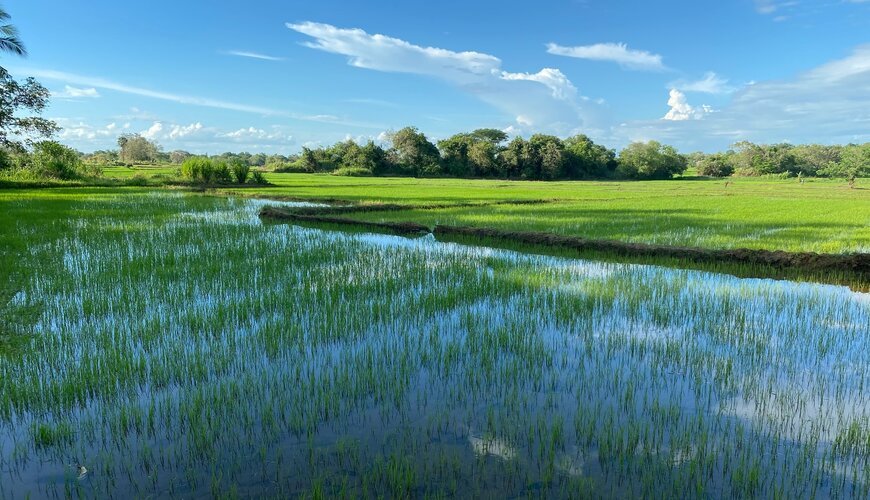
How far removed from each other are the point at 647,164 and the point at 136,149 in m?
75.6

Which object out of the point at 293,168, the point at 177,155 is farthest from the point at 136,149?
the point at 293,168

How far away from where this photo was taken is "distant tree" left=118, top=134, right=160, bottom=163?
253 ft

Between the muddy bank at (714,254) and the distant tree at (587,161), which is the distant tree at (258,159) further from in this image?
the muddy bank at (714,254)

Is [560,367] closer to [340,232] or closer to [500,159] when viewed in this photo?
[340,232]

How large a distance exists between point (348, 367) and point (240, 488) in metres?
1.66

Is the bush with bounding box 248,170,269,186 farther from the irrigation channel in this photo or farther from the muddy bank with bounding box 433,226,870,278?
the irrigation channel

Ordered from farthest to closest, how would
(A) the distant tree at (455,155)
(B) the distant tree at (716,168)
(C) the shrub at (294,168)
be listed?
(B) the distant tree at (716,168)
(A) the distant tree at (455,155)
(C) the shrub at (294,168)

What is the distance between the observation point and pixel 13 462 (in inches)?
113

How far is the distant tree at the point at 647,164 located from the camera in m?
65.8

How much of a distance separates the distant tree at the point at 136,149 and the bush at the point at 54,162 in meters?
48.3

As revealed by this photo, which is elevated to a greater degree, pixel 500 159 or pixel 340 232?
pixel 500 159

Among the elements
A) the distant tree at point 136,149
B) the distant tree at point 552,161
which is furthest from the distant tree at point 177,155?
the distant tree at point 552,161

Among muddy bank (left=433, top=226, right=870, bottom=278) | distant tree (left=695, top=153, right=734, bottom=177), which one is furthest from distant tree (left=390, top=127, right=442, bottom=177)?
muddy bank (left=433, top=226, right=870, bottom=278)

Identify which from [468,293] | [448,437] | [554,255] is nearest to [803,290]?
[554,255]
